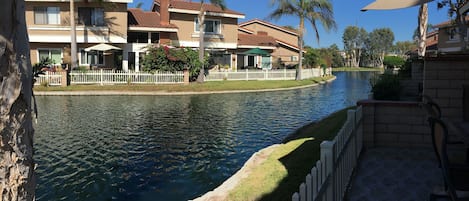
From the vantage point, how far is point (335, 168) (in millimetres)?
4098

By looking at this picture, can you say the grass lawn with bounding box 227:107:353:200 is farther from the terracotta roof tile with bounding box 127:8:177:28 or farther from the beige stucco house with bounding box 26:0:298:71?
the terracotta roof tile with bounding box 127:8:177:28

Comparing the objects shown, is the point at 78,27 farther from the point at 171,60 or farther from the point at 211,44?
the point at 211,44

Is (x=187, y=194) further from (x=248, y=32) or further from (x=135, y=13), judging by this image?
(x=248, y=32)

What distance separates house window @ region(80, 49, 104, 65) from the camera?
3231 cm

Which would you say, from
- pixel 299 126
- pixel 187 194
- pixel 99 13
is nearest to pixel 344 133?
pixel 187 194

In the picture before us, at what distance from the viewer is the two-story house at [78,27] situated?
101 feet

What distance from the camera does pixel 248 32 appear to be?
4841 centimetres

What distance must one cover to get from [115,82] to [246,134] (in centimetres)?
1727

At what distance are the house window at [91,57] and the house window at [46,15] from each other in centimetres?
320

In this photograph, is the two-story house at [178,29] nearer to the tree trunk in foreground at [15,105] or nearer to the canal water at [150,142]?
the canal water at [150,142]

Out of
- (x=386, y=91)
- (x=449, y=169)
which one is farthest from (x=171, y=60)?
(x=449, y=169)

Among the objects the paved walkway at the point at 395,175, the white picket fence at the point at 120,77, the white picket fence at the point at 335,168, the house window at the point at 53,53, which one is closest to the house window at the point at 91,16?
the house window at the point at 53,53

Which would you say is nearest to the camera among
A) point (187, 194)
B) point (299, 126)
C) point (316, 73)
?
point (187, 194)

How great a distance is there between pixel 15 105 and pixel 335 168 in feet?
9.95
